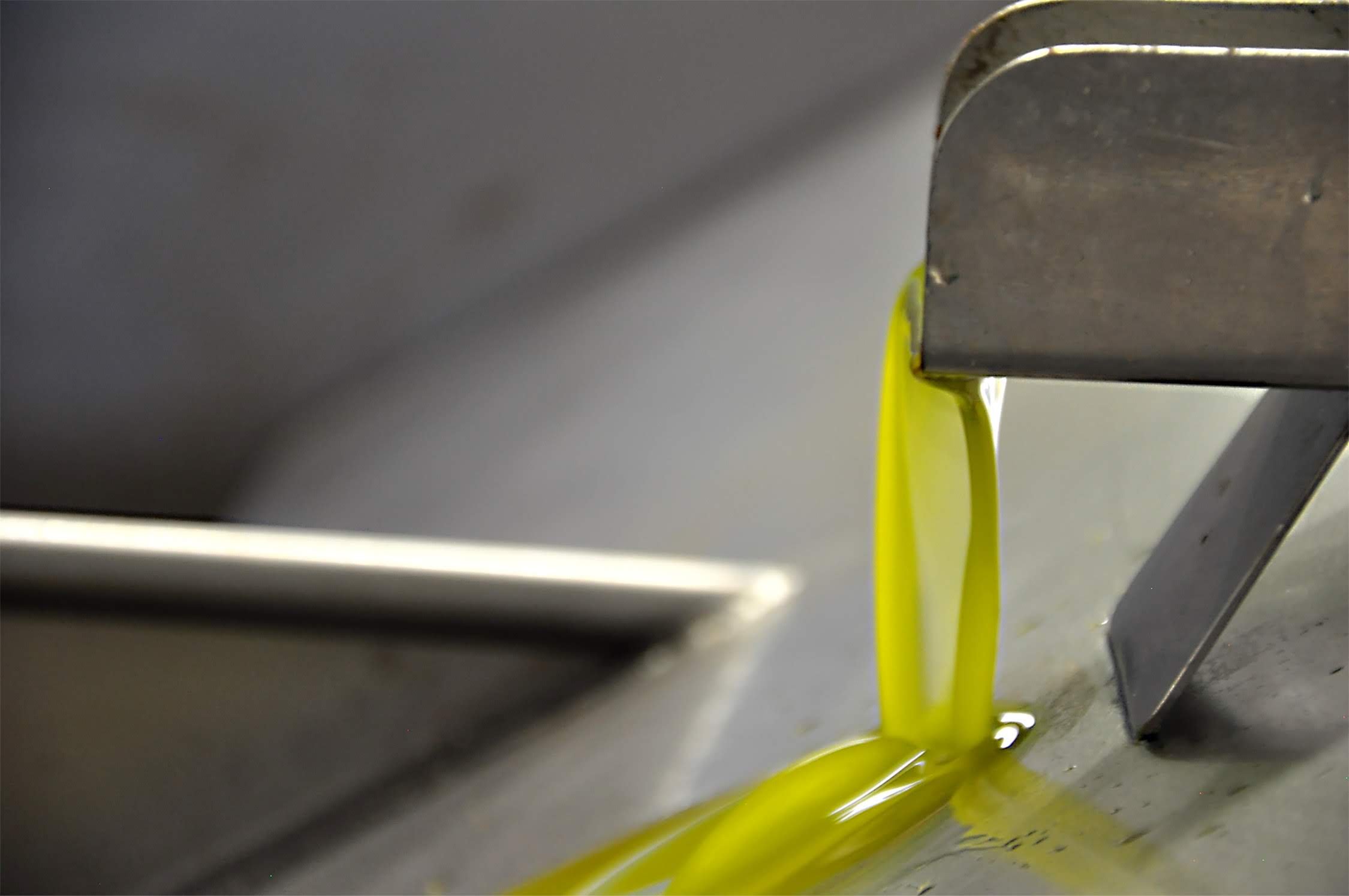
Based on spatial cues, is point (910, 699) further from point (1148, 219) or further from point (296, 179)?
point (296, 179)

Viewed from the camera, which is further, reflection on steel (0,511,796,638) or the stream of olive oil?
reflection on steel (0,511,796,638)

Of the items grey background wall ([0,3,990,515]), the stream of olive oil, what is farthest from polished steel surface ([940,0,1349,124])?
grey background wall ([0,3,990,515])

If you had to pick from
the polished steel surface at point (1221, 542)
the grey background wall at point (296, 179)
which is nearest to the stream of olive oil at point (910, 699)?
the polished steel surface at point (1221, 542)

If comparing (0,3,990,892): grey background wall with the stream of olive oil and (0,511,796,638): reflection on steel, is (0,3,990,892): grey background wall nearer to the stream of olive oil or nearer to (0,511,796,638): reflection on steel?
(0,511,796,638): reflection on steel

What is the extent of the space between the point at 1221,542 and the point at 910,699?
0.37 feet

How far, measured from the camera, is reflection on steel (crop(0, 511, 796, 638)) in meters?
0.59

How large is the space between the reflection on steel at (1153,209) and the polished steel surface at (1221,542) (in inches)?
3.0

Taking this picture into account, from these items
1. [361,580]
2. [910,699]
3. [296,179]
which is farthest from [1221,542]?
[296,179]

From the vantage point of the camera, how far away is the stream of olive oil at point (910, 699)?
35 cm

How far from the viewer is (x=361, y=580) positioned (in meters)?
0.61

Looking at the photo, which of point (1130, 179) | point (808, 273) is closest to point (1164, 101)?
point (1130, 179)

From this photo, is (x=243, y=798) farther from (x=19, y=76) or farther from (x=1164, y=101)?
(x=1164, y=101)

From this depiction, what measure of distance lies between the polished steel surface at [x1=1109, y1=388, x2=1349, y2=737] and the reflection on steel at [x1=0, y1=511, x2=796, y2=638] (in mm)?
283

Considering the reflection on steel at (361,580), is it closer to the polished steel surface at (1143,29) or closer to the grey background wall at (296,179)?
the grey background wall at (296,179)
